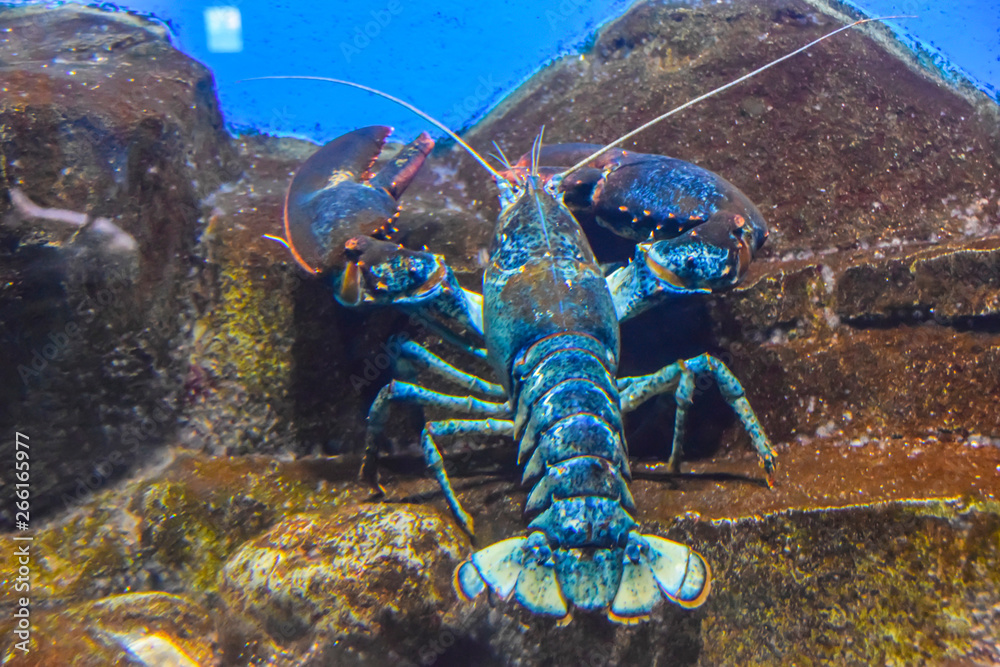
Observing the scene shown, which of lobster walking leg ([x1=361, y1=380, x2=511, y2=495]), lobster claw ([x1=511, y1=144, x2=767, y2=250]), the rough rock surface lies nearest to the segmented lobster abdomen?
lobster walking leg ([x1=361, y1=380, x2=511, y2=495])

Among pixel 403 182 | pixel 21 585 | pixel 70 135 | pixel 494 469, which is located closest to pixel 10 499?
pixel 21 585

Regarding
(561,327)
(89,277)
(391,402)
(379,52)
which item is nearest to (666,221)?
(561,327)

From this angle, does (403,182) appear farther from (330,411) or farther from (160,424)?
(160,424)

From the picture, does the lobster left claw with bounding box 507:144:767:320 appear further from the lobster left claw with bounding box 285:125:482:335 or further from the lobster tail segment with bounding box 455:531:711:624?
the lobster tail segment with bounding box 455:531:711:624

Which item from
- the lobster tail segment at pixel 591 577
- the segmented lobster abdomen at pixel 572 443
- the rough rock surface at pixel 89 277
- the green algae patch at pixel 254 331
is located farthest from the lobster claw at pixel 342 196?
the lobster tail segment at pixel 591 577

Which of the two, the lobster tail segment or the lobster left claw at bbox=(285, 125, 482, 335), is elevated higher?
the lobster left claw at bbox=(285, 125, 482, 335)

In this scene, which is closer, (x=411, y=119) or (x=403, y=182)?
(x=403, y=182)
